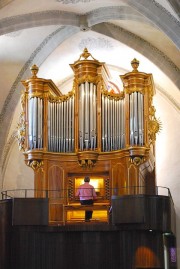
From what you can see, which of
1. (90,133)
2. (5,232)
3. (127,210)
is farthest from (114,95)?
(5,232)

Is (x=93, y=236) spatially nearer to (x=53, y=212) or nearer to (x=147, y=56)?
(x=53, y=212)

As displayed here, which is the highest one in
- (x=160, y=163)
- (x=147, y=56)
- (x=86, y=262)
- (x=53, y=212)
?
(x=147, y=56)

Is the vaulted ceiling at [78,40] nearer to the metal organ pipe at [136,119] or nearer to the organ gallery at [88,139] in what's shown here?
the organ gallery at [88,139]

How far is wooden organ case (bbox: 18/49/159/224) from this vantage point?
16.9 m

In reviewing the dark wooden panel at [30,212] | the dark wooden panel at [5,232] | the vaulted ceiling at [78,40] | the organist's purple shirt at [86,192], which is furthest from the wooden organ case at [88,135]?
the vaulted ceiling at [78,40]

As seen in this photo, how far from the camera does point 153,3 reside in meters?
15.3

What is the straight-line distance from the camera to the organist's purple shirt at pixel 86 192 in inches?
642

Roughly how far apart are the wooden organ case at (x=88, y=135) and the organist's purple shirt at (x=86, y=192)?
Answer: 514mm

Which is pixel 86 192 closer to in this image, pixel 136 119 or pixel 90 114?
pixel 90 114

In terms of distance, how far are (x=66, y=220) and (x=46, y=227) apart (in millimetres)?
994

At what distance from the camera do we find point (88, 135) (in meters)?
17.1

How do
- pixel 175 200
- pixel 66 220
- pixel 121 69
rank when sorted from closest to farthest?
pixel 66 220 → pixel 175 200 → pixel 121 69

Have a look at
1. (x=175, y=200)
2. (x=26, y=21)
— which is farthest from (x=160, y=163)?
(x=26, y=21)

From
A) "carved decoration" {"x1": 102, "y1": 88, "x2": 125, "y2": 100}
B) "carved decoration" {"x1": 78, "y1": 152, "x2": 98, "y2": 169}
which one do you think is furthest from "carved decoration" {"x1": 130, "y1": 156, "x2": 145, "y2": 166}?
"carved decoration" {"x1": 102, "y1": 88, "x2": 125, "y2": 100}
